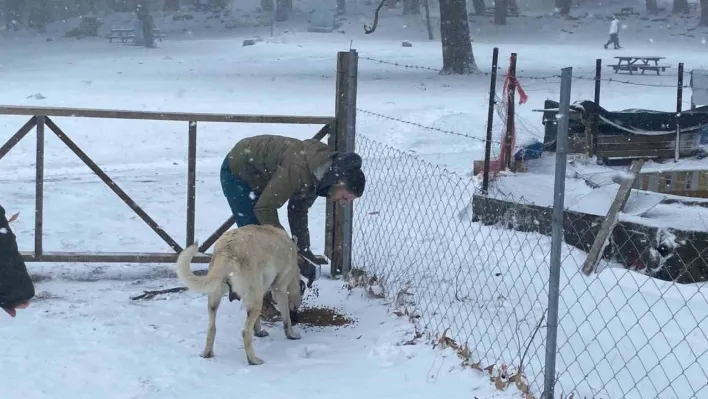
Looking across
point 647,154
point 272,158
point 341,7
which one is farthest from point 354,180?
point 341,7

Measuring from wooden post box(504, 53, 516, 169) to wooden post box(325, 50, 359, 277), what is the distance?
3.78 meters

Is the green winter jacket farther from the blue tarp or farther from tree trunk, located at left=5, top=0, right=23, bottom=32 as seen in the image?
tree trunk, located at left=5, top=0, right=23, bottom=32

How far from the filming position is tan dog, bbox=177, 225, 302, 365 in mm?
4762

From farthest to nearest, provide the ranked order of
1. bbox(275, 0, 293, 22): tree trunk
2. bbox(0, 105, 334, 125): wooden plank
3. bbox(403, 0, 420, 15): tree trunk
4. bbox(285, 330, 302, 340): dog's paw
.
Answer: bbox(275, 0, 293, 22): tree trunk → bbox(403, 0, 420, 15): tree trunk → bbox(0, 105, 334, 125): wooden plank → bbox(285, 330, 302, 340): dog's paw

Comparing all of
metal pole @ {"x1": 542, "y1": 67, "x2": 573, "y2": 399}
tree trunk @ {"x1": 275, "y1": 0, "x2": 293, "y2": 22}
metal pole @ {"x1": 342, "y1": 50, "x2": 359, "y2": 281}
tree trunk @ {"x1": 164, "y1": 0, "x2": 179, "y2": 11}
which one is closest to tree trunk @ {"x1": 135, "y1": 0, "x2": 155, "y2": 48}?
tree trunk @ {"x1": 275, "y1": 0, "x2": 293, "y2": 22}

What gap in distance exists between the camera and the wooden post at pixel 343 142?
21.0 ft

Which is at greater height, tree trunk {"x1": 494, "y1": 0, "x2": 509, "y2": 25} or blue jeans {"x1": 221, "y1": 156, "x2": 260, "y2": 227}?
tree trunk {"x1": 494, "y1": 0, "x2": 509, "y2": 25}

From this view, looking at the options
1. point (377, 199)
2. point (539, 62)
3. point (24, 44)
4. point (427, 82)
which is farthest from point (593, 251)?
point (24, 44)

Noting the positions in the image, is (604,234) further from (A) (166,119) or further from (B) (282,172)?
(A) (166,119)

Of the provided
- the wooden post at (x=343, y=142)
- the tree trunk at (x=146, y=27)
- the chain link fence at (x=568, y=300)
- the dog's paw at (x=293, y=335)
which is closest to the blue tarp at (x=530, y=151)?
the chain link fence at (x=568, y=300)

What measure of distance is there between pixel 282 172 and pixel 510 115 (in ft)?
17.7

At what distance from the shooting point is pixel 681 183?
10.2 metres

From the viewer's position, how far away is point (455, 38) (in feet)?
82.4

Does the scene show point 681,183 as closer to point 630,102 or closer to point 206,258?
point 206,258
